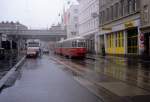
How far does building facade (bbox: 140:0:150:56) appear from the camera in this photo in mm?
41562

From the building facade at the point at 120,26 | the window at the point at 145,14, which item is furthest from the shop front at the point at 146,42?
the building facade at the point at 120,26

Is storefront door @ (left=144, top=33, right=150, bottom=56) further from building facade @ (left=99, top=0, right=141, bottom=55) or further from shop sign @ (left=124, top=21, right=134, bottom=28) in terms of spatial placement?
shop sign @ (left=124, top=21, right=134, bottom=28)

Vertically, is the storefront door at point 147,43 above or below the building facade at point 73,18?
below

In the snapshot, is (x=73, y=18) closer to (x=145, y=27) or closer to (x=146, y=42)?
(x=146, y=42)

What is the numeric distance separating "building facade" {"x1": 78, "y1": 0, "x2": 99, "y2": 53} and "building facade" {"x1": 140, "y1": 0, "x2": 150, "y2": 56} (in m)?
21.6

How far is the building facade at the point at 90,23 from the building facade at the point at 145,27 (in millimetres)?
21646

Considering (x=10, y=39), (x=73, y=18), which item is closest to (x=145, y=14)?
(x=10, y=39)

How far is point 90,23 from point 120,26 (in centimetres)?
2383

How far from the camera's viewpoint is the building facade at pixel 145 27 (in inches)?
1636

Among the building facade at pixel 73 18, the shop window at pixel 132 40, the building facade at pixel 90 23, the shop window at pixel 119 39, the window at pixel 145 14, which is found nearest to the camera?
the window at pixel 145 14

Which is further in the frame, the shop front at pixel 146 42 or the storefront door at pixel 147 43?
the storefront door at pixel 147 43

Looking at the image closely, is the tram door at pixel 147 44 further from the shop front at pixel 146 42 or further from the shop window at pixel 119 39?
the shop window at pixel 119 39

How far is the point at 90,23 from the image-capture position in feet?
247

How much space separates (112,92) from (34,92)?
2.98 metres
